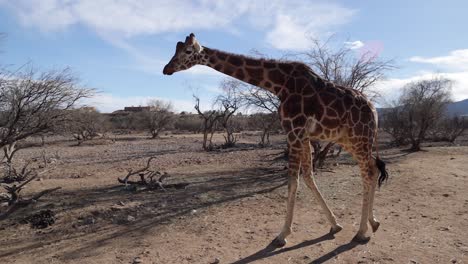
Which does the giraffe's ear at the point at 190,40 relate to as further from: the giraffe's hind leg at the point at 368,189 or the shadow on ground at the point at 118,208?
the giraffe's hind leg at the point at 368,189

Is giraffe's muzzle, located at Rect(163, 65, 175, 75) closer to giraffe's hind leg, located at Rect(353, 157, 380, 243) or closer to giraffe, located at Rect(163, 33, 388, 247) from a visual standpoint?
giraffe, located at Rect(163, 33, 388, 247)

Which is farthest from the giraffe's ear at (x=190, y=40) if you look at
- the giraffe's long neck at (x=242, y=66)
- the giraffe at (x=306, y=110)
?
the giraffe's long neck at (x=242, y=66)

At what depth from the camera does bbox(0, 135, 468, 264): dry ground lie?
5477 mm

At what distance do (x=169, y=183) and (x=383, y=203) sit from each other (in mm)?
5013

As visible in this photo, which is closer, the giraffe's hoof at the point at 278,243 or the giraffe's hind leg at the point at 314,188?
the giraffe's hoof at the point at 278,243

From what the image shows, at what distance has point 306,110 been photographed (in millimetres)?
6086

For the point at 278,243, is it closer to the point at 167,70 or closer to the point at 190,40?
the point at 167,70

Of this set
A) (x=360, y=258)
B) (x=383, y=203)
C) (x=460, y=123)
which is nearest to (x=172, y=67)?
(x=360, y=258)

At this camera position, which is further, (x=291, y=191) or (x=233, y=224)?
(x=233, y=224)

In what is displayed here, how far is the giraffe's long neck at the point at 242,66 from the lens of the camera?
6405 millimetres

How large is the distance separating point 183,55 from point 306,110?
2078mm

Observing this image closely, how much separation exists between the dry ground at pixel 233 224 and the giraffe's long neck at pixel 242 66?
242cm

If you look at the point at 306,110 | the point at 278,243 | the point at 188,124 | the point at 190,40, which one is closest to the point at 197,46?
the point at 190,40

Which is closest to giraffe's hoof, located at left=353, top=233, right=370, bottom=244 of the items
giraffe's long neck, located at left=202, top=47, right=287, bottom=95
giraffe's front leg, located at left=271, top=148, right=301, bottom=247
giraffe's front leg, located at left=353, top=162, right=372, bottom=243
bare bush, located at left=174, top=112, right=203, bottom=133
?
giraffe's front leg, located at left=353, top=162, right=372, bottom=243
